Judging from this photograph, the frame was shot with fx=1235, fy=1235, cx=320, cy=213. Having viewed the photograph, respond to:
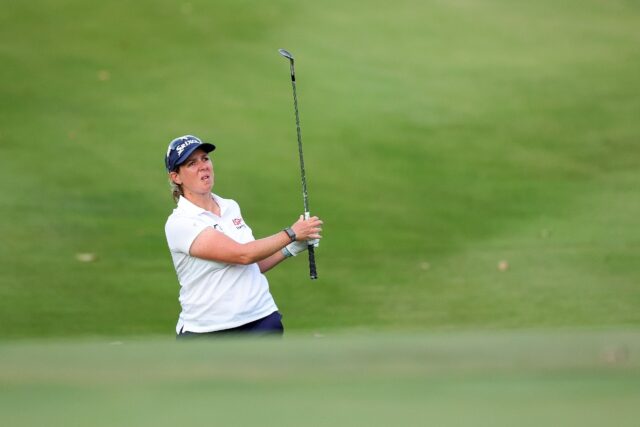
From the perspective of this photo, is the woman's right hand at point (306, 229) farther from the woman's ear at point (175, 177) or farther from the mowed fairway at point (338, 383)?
the mowed fairway at point (338, 383)

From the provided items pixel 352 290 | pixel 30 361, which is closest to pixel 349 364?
pixel 30 361

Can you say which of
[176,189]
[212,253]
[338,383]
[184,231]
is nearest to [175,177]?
[176,189]

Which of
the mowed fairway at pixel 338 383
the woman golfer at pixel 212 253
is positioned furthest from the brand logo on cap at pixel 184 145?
the mowed fairway at pixel 338 383

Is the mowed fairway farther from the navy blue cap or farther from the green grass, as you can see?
the green grass

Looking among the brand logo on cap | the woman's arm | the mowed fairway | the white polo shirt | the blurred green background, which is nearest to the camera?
the mowed fairway

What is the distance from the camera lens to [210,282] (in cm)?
432

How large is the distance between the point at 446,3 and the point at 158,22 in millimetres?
3092

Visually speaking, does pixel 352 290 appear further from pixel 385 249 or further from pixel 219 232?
pixel 219 232

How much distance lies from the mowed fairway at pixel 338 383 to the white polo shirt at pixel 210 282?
3.00m

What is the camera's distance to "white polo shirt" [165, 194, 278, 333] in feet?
14.0

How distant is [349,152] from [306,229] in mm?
5960

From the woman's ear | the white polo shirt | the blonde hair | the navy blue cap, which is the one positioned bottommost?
the white polo shirt

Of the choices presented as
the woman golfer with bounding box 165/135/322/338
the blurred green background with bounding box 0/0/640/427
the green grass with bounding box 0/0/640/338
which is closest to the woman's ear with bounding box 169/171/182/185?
the woman golfer with bounding box 165/135/322/338

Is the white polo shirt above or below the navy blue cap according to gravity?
below
